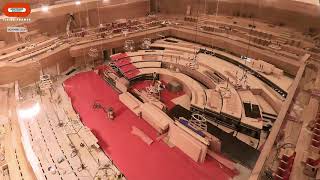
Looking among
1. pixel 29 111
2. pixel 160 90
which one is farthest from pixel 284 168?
pixel 29 111

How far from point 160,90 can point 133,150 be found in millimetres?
4504

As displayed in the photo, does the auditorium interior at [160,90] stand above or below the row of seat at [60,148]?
above

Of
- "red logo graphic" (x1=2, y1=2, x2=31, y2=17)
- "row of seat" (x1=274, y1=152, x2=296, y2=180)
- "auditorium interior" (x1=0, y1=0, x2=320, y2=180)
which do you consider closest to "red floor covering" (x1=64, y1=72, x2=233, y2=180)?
"auditorium interior" (x1=0, y1=0, x2=320, y2=180)

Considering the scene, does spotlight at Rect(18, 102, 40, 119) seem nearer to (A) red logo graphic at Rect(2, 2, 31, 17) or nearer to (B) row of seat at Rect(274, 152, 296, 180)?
(A) red logo graphic at Rect(2, 2, 31, 17)

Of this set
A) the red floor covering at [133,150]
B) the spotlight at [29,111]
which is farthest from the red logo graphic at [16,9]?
the spotlight at [29,111]

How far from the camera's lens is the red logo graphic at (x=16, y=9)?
49.9 ft

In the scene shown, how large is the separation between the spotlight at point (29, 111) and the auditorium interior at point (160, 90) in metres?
0.04

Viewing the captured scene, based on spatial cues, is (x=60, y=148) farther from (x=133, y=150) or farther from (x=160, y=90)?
(x=160, y=90)

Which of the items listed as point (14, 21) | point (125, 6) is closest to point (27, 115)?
point (14, 21)

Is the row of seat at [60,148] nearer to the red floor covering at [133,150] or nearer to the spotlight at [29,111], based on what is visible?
the spotlight at [29,111]

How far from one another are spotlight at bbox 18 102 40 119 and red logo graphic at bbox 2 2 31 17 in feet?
19.6

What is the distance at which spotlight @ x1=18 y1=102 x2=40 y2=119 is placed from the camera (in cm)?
1209

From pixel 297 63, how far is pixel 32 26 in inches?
587

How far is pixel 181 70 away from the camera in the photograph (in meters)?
16.0
